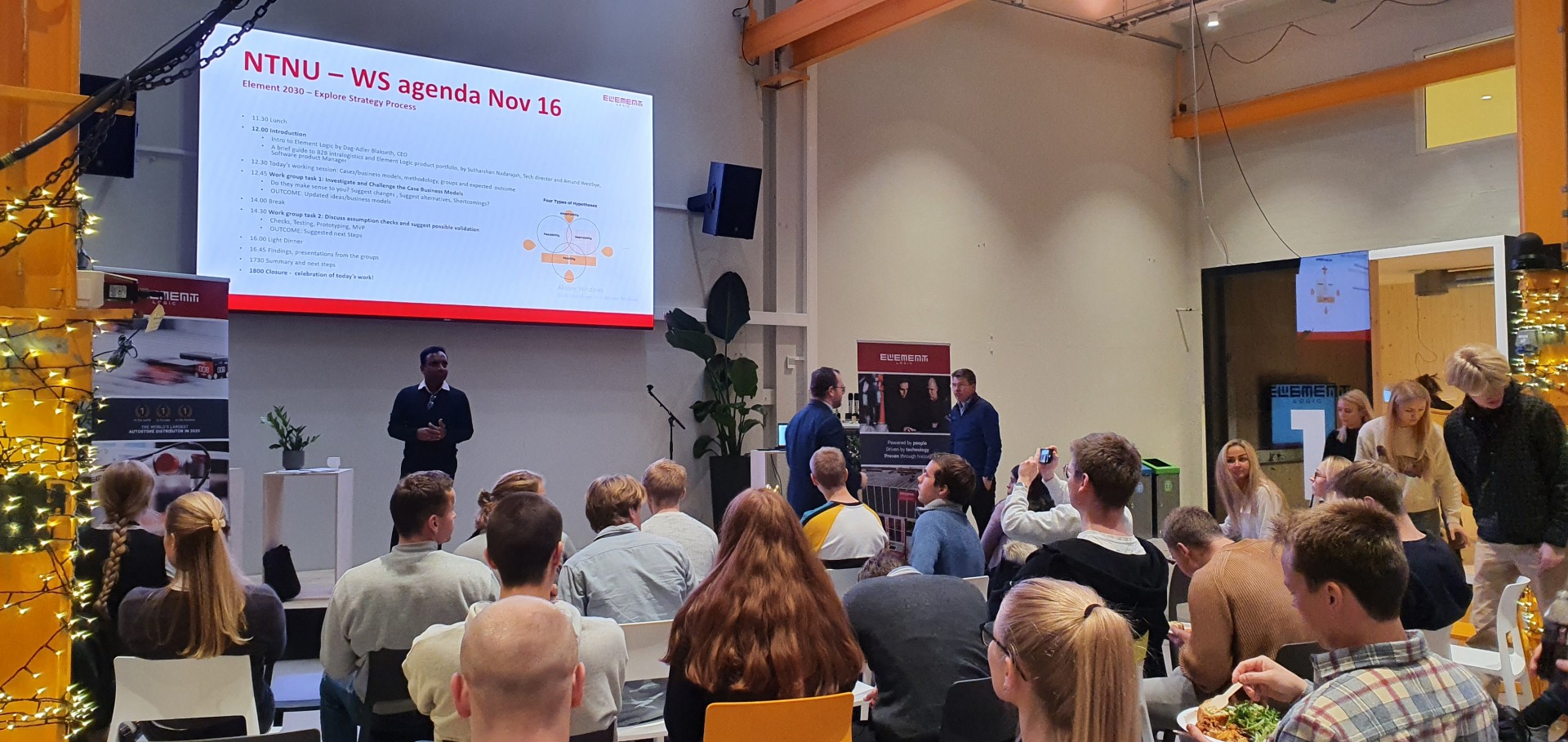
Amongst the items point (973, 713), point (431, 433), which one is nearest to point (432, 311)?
point (431, 433)

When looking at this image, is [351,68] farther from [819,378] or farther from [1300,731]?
[1300,731]

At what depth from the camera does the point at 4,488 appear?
261 cm

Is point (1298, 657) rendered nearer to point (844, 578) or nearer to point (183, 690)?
point (844, 578)

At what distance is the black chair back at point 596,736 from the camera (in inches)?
96.7

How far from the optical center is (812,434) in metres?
6.46

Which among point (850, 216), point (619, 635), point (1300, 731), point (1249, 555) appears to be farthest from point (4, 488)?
point (850, 216)

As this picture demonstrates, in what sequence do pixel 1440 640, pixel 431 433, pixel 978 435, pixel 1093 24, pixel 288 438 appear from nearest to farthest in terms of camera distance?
pixel 1440 640 < pixel 288 438 < pixel 431 433 < pixel 978 435 < pixel 1093 24

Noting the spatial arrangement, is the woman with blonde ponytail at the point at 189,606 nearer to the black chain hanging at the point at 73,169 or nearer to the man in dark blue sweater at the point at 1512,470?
the black chain hanging at the point at 73,169

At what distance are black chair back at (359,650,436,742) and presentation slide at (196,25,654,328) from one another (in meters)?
3.89

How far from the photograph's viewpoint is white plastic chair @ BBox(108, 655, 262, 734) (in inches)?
107

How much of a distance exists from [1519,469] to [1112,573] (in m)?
2.38

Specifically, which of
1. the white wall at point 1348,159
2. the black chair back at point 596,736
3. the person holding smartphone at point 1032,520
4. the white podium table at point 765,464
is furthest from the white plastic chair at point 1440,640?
the white wall at point 1348,159

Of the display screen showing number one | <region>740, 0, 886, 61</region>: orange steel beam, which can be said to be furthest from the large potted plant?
the display screen showing number one

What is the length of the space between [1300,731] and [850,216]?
7.07 metres
